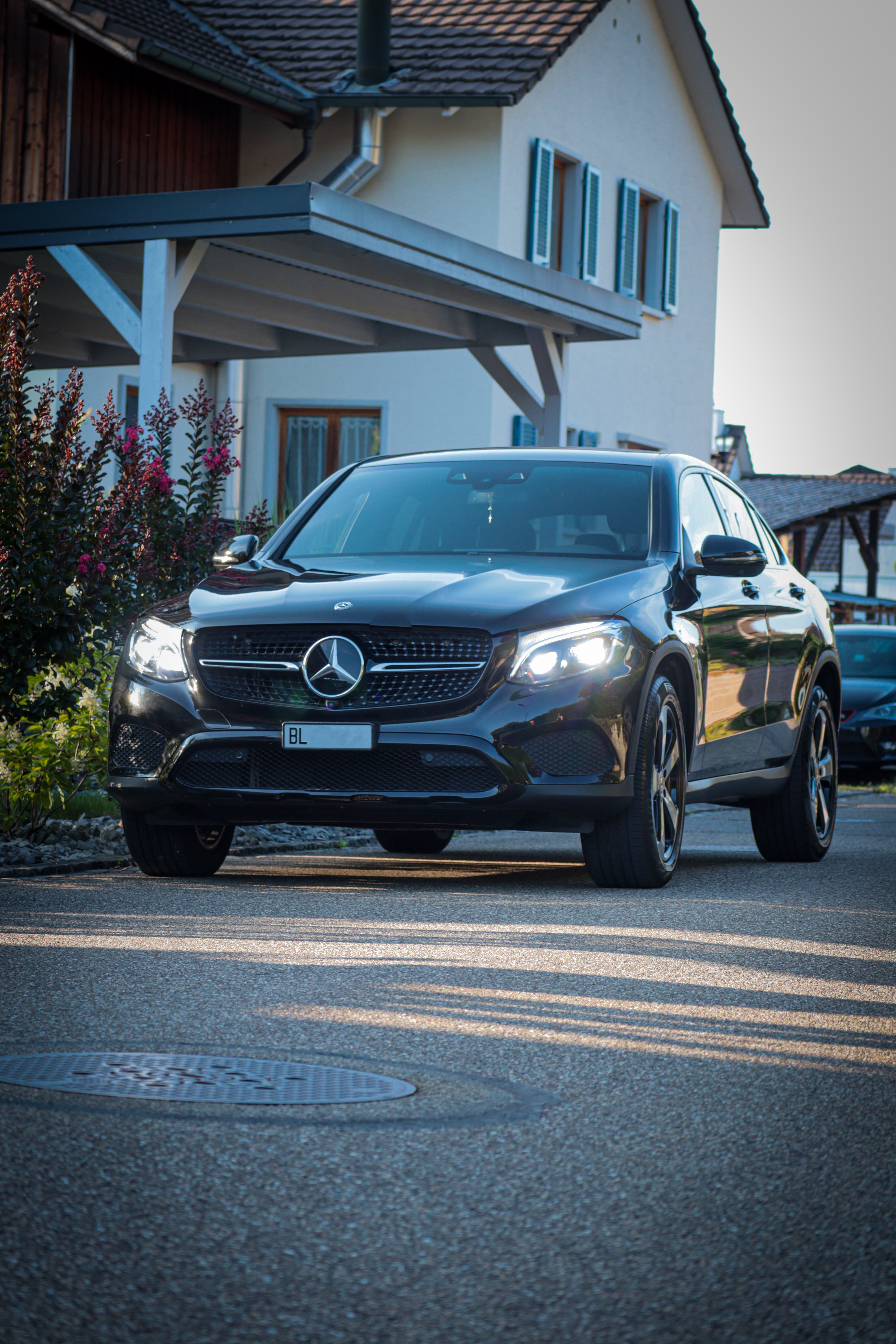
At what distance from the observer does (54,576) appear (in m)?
8.62

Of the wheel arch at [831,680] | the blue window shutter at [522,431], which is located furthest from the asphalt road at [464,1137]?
the blue window shutter at [522,431]

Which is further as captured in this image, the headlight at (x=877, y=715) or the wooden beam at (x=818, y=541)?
the wooden beam at (x=818, y=541)

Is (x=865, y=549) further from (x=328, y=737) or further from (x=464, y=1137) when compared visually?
(x=464, y=1137)

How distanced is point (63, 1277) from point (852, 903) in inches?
209

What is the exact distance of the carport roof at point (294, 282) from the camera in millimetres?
13992

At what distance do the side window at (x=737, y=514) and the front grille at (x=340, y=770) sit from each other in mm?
2630

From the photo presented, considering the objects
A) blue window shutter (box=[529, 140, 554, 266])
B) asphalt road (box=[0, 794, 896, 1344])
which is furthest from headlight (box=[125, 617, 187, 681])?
blue window shutter (box=[529, 140, 554, 266])

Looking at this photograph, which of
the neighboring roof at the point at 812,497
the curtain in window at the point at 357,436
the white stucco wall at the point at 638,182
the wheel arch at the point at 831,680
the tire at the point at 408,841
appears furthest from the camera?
the neighboring roof at the point at 812,497

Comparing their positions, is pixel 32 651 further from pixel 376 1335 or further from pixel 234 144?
pixel 234 144

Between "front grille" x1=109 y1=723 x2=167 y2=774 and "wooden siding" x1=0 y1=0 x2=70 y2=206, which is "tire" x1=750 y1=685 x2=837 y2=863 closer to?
"front grille" x1=109 y1=723 x2=167 y2=774

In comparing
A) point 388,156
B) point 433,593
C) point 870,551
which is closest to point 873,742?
point 388,156

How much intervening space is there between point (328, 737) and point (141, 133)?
52.0 ft

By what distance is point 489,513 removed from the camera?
871cm

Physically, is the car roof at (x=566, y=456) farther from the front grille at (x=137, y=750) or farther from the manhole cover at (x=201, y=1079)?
the manhole cover at (x=201, y=1079)
